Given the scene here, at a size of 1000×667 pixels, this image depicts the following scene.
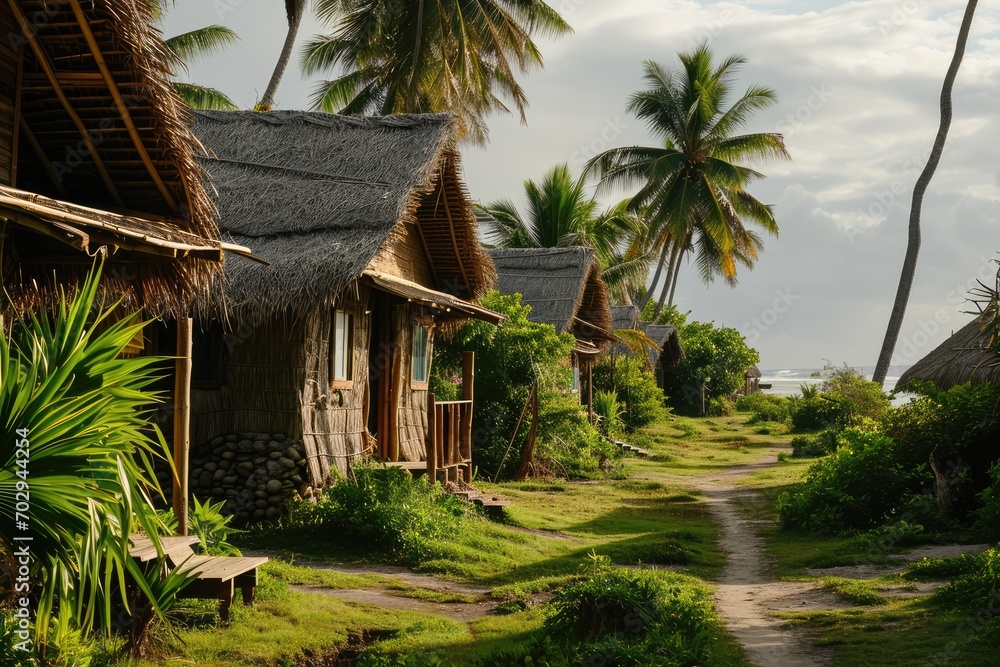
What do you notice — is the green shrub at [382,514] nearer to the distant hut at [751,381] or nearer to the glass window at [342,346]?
the glass window at [342,346]

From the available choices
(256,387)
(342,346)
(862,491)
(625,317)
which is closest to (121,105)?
(256,387)

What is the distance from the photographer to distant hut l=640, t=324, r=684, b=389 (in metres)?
35.5

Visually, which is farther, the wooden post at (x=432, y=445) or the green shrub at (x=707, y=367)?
the green shrub at (x=707, y=367)

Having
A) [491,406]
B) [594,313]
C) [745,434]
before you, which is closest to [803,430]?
[745,434]

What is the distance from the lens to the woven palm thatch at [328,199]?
403 inches

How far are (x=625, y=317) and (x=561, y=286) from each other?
37.1 ft

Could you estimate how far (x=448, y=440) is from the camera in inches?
530

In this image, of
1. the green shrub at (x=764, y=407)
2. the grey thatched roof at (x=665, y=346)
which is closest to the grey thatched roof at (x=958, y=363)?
the green shrub at (x=764, y=407)

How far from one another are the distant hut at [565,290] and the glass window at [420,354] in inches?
238

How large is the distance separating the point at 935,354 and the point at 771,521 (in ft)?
16.1

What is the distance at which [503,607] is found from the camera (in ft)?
25.4

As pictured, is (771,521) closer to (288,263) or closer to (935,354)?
(935,354)

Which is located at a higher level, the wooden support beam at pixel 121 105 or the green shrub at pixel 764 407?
the wooden support beam at pixel 121 105

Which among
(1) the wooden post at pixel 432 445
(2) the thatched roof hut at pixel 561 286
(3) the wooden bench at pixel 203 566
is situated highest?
(2) the thatched roof hut at pixel 561 286
